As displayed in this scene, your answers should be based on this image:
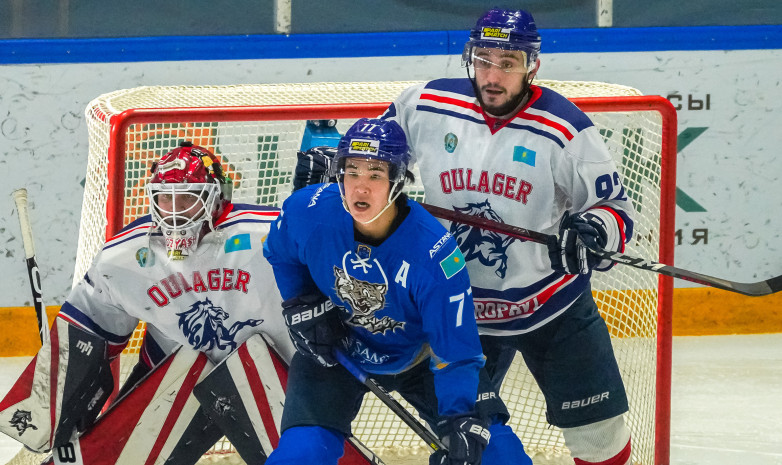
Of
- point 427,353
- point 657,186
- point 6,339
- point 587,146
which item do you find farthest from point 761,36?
point 6,339

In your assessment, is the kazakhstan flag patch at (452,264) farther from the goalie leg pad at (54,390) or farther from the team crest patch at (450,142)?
the goalie leg pad at (54,390)

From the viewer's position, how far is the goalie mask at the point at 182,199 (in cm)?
→ 244

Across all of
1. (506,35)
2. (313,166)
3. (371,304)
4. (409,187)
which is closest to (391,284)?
(371,304)

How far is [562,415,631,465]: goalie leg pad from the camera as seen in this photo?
7.71ft

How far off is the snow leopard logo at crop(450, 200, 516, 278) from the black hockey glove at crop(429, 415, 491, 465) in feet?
1.41

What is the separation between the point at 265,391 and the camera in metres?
2.50

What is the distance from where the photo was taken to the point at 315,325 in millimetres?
2146

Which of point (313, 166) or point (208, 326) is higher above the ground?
point (313, 166)

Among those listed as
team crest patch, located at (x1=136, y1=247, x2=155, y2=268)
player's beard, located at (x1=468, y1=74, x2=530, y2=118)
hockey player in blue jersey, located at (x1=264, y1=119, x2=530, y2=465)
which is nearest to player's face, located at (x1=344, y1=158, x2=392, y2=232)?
hockey player in blue jersey, located at (x1=264, y1=119, x2=530, y2=465)

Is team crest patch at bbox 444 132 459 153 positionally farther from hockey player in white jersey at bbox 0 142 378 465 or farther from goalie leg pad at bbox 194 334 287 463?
goalie leg pad at bbox 194 334 287 463

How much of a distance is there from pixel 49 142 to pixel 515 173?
2.31 metres

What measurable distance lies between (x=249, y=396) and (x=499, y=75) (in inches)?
37.0

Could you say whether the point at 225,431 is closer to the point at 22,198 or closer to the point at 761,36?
the point at 22,198

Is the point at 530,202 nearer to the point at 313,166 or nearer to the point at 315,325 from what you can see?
the point at 315,325
